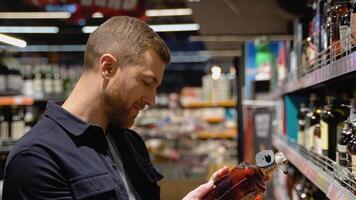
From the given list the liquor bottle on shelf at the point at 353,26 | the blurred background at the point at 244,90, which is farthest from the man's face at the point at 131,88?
the liquor bottle on shelf at the point at 353,26

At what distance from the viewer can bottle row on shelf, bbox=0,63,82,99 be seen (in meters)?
4.71

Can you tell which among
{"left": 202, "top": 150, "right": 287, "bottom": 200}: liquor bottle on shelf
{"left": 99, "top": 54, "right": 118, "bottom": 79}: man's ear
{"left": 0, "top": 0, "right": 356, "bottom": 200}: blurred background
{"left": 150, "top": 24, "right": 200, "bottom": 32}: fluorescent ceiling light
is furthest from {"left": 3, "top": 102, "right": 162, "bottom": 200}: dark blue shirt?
{"left": 150, "top": 24, "right": 200, "bottom": 32}: fluorescent ceiling light

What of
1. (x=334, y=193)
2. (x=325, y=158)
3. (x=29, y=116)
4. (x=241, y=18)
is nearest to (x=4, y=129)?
(x=29, y=116)

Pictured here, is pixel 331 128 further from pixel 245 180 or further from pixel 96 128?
pixel 96 128

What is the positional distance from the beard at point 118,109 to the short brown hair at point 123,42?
0.12 meters

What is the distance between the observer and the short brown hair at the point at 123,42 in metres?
1.64

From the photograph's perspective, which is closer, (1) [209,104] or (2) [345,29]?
(2) [345,29]

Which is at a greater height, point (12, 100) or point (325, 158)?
point (12, 100)

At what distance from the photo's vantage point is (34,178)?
143cm

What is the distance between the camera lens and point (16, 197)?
1.45 m

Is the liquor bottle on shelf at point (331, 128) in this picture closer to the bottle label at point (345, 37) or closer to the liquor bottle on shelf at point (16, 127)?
the bottle label at point (345, 37)

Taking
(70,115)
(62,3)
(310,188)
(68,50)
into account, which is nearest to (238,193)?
(70,115)

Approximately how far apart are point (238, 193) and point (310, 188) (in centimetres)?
121

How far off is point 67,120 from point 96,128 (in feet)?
0.32
